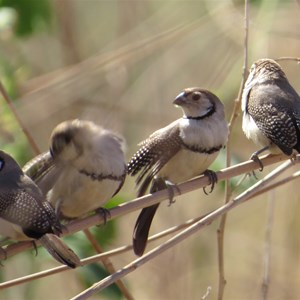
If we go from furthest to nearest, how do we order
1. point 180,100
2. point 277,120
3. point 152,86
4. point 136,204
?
point 152,86 < point 180,100 < point 277,120 < point 136,204

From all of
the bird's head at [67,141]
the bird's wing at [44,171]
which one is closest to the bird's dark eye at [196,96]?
the bird's head at [67,141]

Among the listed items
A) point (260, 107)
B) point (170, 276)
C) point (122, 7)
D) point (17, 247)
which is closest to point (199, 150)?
point (260, 107)

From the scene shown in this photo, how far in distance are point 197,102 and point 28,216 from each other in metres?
1.26

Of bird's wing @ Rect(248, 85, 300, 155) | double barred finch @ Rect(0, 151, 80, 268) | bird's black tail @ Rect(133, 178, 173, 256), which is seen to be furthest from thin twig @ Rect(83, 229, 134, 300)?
bird's wing @ Rect(248, 85, 300, 155)

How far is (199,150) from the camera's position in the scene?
4.09 meters

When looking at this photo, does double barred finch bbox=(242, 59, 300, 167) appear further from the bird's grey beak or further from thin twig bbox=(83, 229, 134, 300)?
thin twig bbox=(83, 229, 134, 300)

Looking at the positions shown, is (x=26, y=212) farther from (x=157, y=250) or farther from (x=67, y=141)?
(x=157, y=250)

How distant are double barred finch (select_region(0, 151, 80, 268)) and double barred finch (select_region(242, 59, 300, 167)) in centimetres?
108

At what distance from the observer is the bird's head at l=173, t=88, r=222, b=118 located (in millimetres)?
4242

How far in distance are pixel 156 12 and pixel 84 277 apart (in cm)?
237

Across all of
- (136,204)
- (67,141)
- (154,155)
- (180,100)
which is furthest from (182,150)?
(136,204)

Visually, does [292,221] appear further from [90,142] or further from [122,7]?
[90,142]

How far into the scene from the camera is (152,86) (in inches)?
231

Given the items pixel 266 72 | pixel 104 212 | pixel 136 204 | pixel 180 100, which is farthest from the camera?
pixel 266 72
